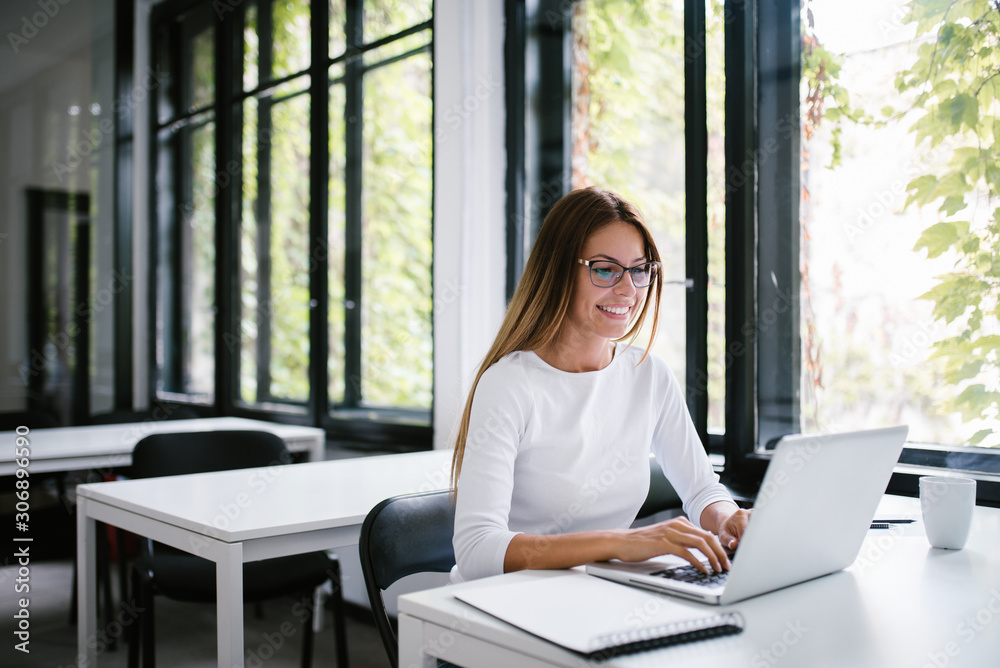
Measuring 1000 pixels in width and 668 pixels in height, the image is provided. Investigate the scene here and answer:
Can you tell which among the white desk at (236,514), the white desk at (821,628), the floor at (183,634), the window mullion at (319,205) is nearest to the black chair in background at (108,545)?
the floor at (183,634)

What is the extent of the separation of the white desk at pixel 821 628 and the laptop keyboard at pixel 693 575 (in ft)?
0.16

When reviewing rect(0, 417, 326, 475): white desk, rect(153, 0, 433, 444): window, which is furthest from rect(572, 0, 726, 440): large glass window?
rect(0, 417, 326, 475): white desk

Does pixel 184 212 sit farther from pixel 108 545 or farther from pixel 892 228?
pixel 892 228

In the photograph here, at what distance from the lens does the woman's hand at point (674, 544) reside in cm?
109

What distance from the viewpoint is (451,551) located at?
155 cm

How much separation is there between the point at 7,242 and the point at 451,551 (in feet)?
13.0

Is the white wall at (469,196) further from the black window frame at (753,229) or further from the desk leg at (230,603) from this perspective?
the desk leg at (230,603)

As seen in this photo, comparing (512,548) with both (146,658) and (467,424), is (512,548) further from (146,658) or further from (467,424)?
(146,658)

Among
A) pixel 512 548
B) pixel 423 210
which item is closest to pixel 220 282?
pixel 423 210

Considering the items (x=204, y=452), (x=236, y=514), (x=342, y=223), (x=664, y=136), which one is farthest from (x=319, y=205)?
(x=236, y=514)

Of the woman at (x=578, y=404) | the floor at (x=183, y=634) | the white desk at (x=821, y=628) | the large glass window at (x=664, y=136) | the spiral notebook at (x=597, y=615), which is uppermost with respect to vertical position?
the large glass window at (x=664, y=136)

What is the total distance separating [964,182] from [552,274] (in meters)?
1.14

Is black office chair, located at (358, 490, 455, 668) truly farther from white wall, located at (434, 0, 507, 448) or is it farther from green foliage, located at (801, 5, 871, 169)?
green foliage, located at (801, 5, 871, 169)

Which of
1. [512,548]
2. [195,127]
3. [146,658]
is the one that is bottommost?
[146,658]
